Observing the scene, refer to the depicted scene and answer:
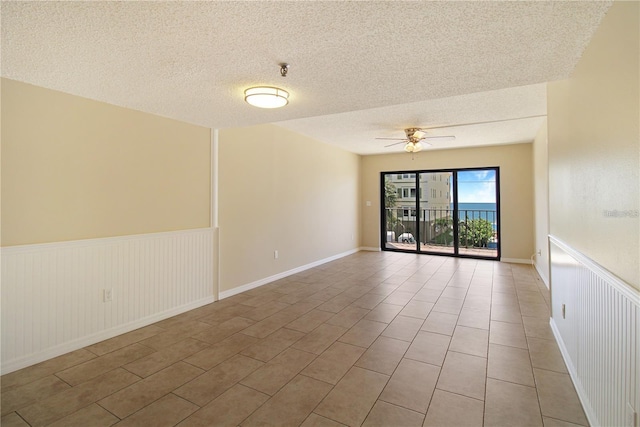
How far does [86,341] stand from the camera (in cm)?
268

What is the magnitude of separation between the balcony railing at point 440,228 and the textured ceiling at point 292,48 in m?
4.92

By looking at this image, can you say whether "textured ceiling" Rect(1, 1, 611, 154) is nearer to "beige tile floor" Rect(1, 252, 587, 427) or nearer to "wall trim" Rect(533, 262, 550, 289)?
"beige tile floor" Rect(1, 252, 587, 427)

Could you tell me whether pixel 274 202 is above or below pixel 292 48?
below

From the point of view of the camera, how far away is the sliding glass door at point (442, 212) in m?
6.74

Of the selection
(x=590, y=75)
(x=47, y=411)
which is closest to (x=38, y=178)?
(x=47, y=411)

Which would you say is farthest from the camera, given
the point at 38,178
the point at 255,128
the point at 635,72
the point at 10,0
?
the point at 255,128

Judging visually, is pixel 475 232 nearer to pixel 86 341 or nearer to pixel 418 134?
pixel 418 134

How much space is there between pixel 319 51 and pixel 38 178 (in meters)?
2.46

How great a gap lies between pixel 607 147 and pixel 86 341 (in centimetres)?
405

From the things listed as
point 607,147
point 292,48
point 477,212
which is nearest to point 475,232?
point 477,212

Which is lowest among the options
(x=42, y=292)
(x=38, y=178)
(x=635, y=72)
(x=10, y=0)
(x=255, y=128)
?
(x=42, y=292)

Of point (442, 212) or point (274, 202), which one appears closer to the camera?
point (274, 202)

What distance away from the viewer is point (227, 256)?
13.4 feet

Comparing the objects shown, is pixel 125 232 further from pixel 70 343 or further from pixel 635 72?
pixel 635 72
